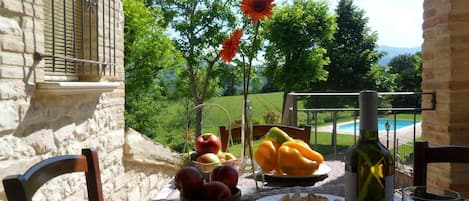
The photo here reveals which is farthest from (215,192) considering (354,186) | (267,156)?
(267,156)

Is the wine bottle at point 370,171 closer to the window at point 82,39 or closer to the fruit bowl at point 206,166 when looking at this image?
the fruit bowl at point 206,166

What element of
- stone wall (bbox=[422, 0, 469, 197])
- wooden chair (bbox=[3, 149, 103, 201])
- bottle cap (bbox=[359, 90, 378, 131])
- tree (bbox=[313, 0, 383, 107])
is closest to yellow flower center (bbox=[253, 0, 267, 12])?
bottle cap (bbox=[359, 90, 378, 131])

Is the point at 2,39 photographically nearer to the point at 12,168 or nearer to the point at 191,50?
the point at 12,168

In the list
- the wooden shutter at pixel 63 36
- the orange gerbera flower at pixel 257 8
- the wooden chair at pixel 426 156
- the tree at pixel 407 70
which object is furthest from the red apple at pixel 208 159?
the tree at pixel 407 70

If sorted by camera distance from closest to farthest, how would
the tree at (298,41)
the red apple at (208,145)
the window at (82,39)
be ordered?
the red apple at (208,145)
the window at (82,39)
the tree at (298,41)

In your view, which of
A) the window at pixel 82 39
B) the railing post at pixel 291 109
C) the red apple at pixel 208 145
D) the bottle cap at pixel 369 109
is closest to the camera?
the bottle cap at pixel 369 109

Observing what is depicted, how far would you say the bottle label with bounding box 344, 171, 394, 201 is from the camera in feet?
2.99

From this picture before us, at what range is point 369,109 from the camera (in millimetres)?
840

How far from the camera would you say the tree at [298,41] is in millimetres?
10805

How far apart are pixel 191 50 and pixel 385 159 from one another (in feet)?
34.1

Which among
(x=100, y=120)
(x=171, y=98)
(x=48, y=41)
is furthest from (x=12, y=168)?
(x=171, y=98)

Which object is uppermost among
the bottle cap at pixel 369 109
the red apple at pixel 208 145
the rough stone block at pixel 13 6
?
the rough stone block at pixel 13 6

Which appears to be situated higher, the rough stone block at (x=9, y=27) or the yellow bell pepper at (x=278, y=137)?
the rough stone block at (x=9, y=27)

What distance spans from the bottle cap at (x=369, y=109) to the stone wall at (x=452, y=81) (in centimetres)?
212
